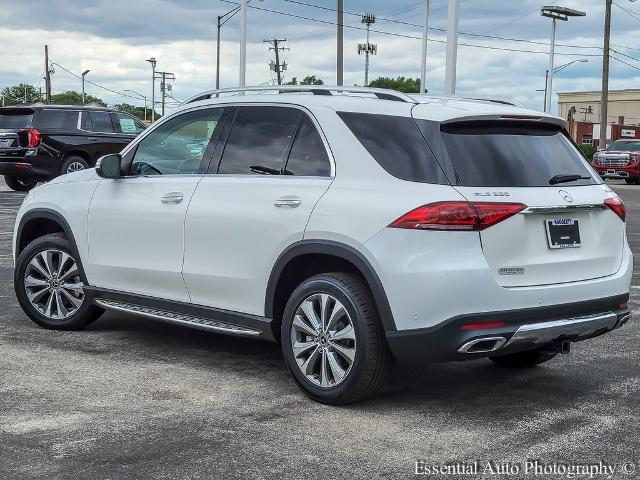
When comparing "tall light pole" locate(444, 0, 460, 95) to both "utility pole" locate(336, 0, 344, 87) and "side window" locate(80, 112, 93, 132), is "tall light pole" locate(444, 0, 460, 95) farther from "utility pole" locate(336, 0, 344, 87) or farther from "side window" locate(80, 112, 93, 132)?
"utility pole" locate(336, 0, 344, 87)

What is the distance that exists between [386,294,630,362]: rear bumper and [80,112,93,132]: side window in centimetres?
1832

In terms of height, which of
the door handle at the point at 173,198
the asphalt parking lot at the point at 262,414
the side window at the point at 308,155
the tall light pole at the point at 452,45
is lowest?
the asphalt parking lot at the point at 262,414

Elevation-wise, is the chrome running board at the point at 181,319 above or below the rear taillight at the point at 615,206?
below

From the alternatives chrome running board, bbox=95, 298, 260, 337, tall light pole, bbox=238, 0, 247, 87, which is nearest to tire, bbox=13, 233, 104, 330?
chrome running board, bbox=95, 298, 260, 337

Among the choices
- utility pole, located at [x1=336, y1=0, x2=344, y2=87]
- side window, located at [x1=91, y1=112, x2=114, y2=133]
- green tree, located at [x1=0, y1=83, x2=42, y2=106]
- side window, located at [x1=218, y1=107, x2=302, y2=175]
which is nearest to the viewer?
side window, located at [x1=218, y1=107, x2=302, y2=175]

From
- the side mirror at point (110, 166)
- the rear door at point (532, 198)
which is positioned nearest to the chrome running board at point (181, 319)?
the side mirror at point (110, 166)

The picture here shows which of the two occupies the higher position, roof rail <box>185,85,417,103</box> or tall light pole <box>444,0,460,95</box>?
tall light pole <box>444,0,460,95</box>

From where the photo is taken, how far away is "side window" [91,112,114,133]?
2248 cm

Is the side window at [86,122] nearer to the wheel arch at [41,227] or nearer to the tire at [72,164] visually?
the tire at [72,164]

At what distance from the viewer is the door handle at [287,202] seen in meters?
5.66

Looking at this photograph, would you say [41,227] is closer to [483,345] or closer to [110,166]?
[110,166]

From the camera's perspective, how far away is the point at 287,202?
5711 millimetres

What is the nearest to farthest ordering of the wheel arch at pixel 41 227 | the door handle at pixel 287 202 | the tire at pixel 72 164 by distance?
the door handle at pixel 287 202 < the wheel arch at pixel 41 227 < the tire at pixel 72 164

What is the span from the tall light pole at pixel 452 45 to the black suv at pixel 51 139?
7786mm
